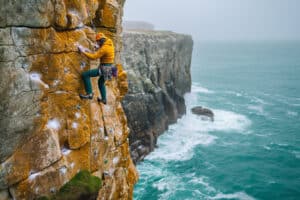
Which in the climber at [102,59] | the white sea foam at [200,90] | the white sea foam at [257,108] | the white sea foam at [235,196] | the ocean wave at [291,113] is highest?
the climber at [102,59]

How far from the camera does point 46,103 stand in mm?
13758

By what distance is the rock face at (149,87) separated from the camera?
44500mm

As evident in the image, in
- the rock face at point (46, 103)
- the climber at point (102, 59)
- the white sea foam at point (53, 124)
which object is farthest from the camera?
the climber at point (102, 59)

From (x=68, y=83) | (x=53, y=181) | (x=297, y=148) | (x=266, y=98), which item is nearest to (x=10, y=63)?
(x=68, y=83)

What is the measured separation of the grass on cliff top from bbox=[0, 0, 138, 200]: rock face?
29 centimetres

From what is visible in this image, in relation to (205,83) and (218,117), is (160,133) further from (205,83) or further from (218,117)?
(205,83)

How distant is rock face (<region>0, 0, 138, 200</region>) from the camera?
12.4m

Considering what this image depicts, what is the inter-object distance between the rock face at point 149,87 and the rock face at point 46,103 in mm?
27164

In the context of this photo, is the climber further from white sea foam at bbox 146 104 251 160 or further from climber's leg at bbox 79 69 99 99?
white sea foam at bbox 146 104 251 160

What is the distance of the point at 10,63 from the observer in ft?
40.3

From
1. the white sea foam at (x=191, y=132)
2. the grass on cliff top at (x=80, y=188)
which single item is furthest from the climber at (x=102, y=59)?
the white sea foam at (x=191, y=132)

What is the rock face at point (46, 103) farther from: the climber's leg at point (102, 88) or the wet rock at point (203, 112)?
the wet rock at point (203, 112)

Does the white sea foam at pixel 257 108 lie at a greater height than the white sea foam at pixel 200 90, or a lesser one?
greater

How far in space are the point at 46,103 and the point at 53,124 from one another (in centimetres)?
105
